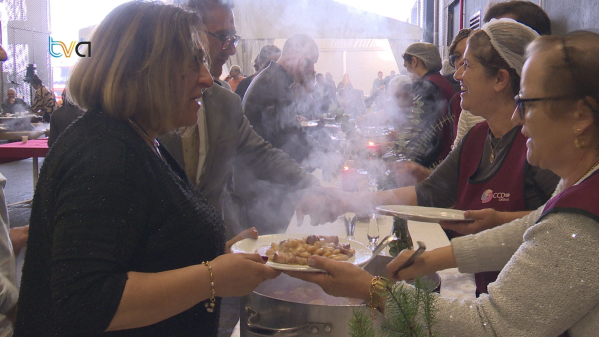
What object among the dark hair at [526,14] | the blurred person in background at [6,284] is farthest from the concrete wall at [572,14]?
the blurred person in background at [6,284]

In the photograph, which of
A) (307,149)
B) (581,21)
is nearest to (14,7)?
(307,149)

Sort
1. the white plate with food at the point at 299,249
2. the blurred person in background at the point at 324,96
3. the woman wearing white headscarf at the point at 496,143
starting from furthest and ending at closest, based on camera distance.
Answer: the blurred person in background at the point at 324,96, the woman wearing white headscarf at the point at 496,143, the white plate with food at the point at 299,249

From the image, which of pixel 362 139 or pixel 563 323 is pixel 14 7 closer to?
pixel 362 139

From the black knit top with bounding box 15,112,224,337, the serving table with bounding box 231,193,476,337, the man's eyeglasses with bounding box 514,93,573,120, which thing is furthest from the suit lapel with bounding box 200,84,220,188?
the man's eyeglasses with bounding box 514,93,573,120

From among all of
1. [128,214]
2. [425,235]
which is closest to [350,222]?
[425,235]

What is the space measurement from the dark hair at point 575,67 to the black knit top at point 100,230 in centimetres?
101

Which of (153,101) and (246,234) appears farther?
(246,234)

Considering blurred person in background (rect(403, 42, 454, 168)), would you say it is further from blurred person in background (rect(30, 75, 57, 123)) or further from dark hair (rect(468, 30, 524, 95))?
blurred person in background (rect(30, 75, 57, 123))

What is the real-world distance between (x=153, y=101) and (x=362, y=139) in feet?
10.2

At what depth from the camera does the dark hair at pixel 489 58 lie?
2168 millimetres

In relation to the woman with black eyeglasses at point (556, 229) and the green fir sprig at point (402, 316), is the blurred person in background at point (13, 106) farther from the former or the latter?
the green fir sprig at point (402, 316)

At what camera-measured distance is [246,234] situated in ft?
6.49

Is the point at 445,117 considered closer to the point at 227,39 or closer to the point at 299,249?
the point at 227,39

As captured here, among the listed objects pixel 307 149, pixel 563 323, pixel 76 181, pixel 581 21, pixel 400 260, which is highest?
pixel 581 21
